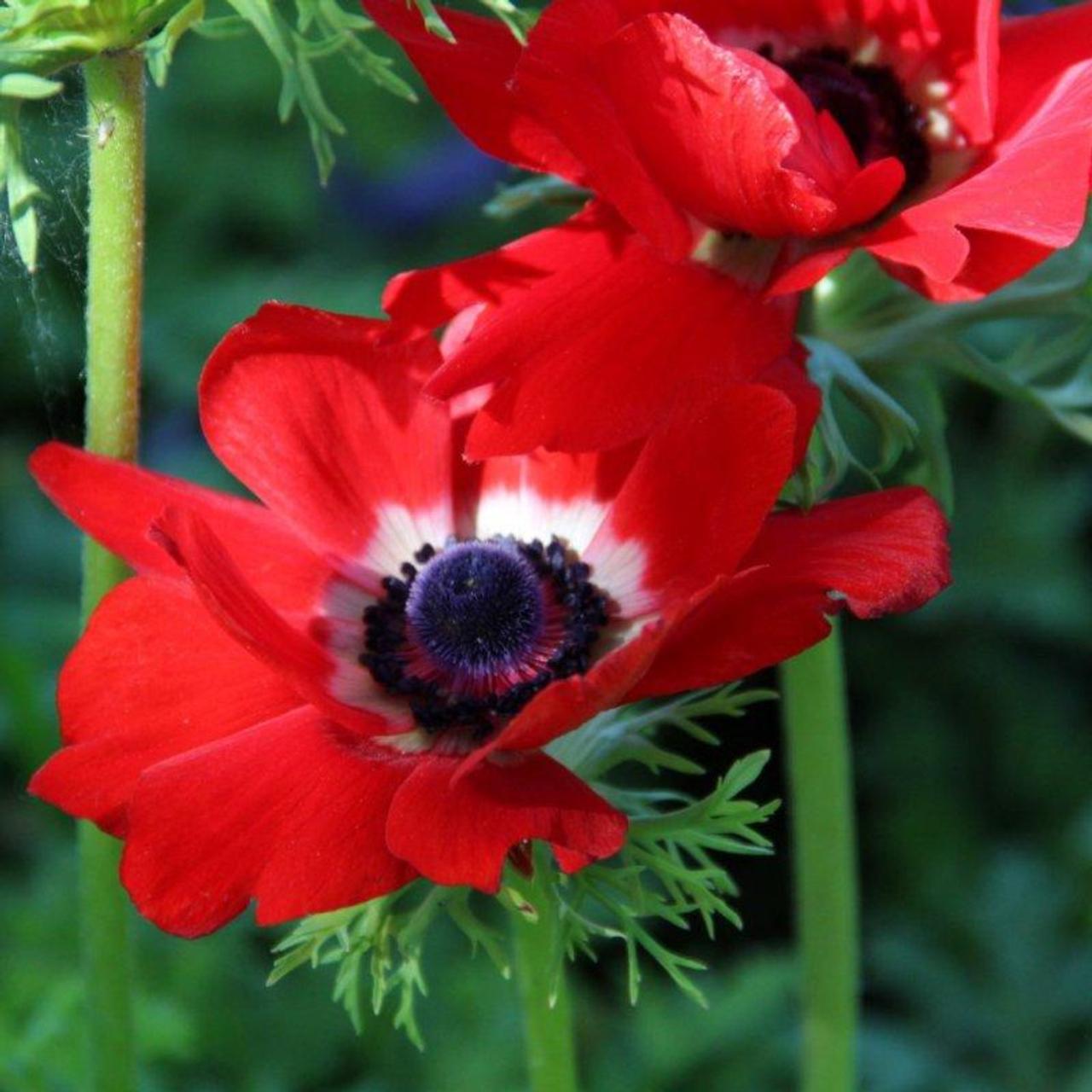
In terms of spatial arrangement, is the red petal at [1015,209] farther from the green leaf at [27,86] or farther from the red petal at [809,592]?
the green leaf at [27,86]

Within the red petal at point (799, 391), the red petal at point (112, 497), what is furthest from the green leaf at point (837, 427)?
the red petal at point (112, 497)

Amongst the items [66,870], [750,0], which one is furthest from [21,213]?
[66,870]

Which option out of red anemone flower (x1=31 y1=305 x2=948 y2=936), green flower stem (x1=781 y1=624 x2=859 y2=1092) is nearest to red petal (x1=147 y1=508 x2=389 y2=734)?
red anemone flower (x1=31 y1=305 x2=948 y2=936)

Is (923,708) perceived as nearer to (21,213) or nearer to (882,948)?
(882,948)

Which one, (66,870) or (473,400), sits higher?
(473,400)

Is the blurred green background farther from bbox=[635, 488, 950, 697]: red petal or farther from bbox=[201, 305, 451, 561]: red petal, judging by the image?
bbox=[635, 488, 950, 697]: red petal

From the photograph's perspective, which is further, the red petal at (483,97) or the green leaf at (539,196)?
the green leaf at (539,196)
